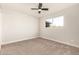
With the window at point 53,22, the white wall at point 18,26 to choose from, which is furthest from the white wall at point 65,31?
the white wall at point 18,26

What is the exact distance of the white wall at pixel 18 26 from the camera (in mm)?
2367

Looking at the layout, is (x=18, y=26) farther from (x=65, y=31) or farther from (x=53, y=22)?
(x=65, y=31)

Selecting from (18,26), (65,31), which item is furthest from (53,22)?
(18,26)

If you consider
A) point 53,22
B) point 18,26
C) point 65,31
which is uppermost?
point 53,22

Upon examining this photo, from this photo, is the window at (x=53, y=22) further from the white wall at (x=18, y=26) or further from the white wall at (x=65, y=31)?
the white wall at (x=18, y=26)

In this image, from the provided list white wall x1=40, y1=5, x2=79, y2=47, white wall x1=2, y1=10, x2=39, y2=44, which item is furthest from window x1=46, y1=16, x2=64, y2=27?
white wall x1=2, y1=10, x2=39, y2=44

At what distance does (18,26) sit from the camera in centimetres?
250

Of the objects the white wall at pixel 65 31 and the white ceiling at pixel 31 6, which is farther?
the white wall at pixel 65 31

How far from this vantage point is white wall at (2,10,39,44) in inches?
93.2

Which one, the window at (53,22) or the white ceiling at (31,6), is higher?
the white ceiling at (31,6)

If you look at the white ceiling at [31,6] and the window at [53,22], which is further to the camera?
the window at [53,22]

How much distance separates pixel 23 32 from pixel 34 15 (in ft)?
1.72

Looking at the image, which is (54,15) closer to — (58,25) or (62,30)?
(58,25)
